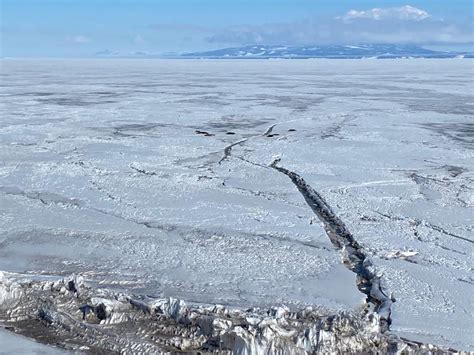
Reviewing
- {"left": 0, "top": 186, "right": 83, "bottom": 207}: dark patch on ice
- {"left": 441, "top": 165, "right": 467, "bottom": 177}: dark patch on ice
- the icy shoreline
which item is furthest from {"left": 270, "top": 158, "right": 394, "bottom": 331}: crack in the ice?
{"left": 0, "top": 186, "right": 83, "bottom": 207}: dark patch on ice

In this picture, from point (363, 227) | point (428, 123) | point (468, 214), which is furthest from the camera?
point (428, 123)

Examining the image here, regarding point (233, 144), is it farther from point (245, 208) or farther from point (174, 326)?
point (174, 326)

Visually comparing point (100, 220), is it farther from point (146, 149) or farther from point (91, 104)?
point (91, 104)

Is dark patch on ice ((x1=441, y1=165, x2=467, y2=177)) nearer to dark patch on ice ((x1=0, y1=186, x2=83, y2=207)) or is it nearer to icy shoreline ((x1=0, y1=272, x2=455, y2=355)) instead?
icy shoreline ((x1=0, y1=272, x2=455, y2=355))

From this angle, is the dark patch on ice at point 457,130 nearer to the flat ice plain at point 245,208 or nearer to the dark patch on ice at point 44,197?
the flat ice plain at point 245,208

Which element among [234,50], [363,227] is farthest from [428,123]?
[234,50]

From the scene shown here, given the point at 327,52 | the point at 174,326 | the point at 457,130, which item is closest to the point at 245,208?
the point at 174,326
